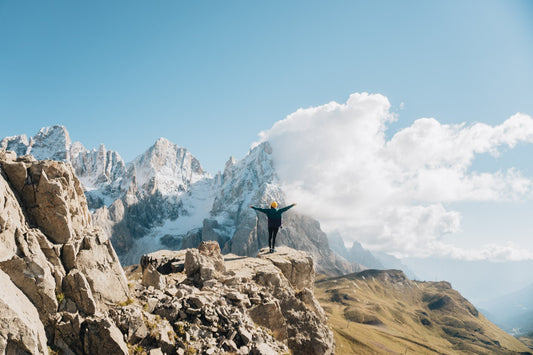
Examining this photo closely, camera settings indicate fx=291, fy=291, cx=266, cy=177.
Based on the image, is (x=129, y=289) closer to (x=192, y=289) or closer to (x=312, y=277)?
(x=192, y=289)

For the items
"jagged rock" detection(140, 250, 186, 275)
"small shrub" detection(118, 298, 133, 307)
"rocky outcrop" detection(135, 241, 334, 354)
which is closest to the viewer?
"small shrub" detection(118, 298, 133, 307)

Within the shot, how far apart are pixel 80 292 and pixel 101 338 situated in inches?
103

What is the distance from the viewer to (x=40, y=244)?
597 inches

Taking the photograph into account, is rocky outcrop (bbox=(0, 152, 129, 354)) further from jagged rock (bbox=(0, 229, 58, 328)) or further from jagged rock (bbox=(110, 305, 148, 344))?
jagged rock (bbox=(110, 305, 148, 344))

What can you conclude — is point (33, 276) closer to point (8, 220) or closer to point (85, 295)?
point (85, 295)

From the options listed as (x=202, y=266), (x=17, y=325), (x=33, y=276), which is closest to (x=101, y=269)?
(x=33, y=276)

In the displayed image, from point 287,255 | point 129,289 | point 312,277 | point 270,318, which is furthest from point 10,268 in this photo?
point 312,277

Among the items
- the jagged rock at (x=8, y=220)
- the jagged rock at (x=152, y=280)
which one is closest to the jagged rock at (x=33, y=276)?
the jagged rock at (x=8, y=220)

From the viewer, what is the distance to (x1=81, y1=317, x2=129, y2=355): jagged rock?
13562mm

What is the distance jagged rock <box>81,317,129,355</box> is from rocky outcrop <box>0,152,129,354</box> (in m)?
0.04

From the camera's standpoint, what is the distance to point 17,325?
11.4 meters

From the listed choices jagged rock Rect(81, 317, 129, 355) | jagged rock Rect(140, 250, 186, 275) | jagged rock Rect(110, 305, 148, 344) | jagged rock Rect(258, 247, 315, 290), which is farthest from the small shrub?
jagged rock Rect(258, 247, 315, 290)

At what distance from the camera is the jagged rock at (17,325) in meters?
11.0

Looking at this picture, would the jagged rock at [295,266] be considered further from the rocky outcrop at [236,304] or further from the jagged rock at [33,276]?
the jagged rock at [33,276]
